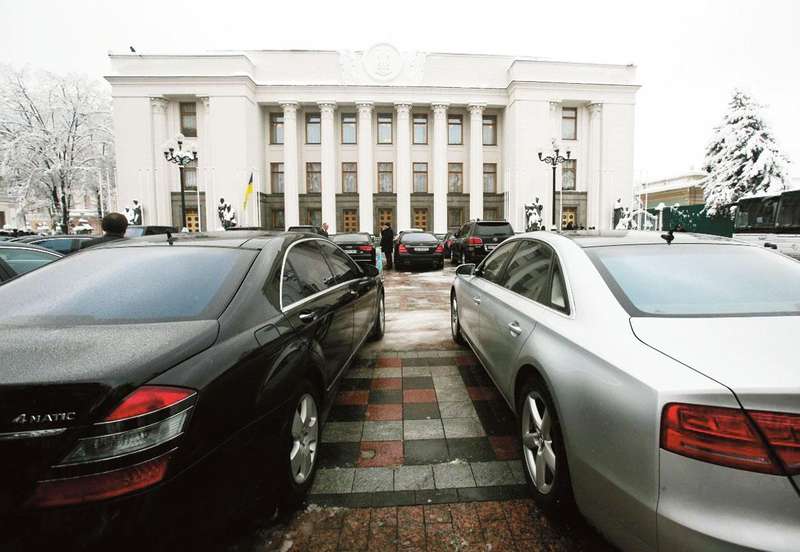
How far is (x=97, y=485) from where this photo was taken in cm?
138

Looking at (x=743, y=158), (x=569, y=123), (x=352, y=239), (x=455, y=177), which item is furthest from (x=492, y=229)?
(x=743, y=158)

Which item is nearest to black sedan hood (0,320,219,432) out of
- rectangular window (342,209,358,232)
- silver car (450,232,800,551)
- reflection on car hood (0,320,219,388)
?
reflection on car hood (0,320,219,388)

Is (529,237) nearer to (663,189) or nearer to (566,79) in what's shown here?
(566,79)

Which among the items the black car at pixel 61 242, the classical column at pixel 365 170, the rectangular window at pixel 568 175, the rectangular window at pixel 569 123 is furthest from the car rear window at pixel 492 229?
the rectangular window at pixel 569 123

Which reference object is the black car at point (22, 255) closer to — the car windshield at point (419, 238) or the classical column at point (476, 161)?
the car windshield at point (419, 238)

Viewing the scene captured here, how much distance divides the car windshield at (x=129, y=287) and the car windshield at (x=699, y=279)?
82.1 inches

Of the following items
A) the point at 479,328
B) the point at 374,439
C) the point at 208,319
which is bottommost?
the point at 374,439

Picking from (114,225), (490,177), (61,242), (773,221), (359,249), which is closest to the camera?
(114,225)

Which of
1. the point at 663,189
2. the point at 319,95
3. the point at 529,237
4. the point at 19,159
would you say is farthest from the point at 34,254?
the point at 663,189

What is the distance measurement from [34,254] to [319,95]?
1297 inches

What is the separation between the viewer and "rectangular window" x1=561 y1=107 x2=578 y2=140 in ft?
123

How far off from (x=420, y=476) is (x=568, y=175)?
38.9 meters

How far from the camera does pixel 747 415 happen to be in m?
1.35

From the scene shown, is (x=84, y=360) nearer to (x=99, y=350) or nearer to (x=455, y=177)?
(x=99, y=350)
